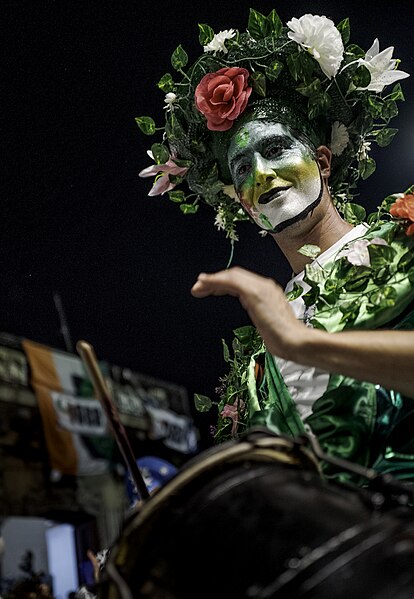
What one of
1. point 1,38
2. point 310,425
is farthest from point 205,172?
point 1,38

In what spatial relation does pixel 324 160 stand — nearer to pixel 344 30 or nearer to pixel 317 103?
pixel 317 103

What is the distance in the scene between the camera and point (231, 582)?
2.52 feet

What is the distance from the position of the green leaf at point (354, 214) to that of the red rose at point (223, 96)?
0.34 meters

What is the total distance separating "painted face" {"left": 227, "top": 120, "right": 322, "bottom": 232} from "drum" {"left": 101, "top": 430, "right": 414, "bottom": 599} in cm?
76

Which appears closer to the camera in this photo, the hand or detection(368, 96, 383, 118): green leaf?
the hand

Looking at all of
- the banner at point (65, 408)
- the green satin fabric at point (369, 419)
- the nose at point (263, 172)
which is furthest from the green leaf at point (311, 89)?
the banner at point (65, 408)

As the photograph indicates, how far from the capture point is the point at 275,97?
174 centimetres

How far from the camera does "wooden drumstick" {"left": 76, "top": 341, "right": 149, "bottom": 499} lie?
0.97 meters

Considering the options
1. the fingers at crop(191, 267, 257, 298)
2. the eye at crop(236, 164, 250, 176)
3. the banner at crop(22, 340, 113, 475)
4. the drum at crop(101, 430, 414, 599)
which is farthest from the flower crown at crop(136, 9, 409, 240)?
the banner at crop(22, 340, 113, 475)

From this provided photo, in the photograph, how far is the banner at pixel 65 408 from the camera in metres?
7.95

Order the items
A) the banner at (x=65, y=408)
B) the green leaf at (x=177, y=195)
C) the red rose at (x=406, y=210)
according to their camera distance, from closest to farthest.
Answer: the red rose at (x=406, y=210), the green leaf at (x=177, y=195), the banner at (x=65, y=408)

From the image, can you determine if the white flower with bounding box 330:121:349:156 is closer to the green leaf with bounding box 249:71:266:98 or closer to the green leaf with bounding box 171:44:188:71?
the green leaf with bounding box 249:71:266:98

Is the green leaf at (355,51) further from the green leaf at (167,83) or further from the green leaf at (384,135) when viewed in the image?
the green leaf at (167,83)

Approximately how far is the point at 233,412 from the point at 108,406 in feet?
2.55
